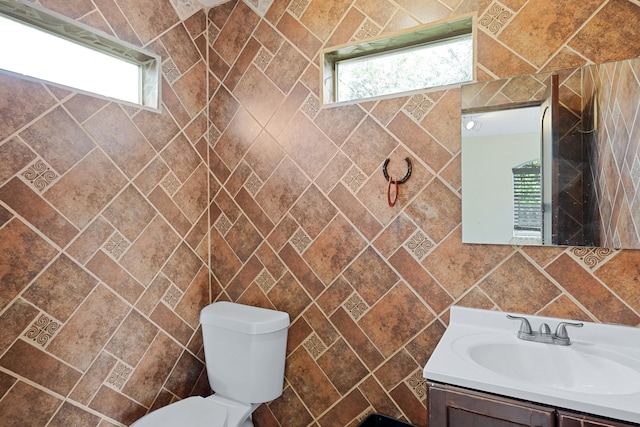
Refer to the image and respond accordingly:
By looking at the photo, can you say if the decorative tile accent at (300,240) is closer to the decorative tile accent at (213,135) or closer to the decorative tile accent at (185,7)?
the decorative tile accent at (213,135)

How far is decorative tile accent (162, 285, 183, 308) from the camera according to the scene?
200cm

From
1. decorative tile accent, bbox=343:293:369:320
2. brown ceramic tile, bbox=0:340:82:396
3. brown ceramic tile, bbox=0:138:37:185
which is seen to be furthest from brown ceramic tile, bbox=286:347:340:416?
brown ceramic tile, bbox=0:138:37:185

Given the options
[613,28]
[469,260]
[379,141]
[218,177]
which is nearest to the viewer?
[613,28]

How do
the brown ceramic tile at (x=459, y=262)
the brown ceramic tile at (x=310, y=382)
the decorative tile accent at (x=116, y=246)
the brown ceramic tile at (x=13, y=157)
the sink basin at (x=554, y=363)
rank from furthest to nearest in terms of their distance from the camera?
the brown ceramic tile at (x=310, y=382) → the decorative tile accent at (x=116, y=246) → the brown ceramic tile at (x=459, y=262) → the brown ceramic tile at (x=13, y=157) → the sink basin at (x=554, y=363)

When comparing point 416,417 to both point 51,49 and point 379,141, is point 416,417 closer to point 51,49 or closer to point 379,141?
point 379,141

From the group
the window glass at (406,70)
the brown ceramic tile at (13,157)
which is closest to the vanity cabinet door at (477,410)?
the window glass at (406,70)

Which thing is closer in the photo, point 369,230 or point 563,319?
point 563,319

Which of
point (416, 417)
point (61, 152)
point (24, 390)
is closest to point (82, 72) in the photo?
point (61, 152)

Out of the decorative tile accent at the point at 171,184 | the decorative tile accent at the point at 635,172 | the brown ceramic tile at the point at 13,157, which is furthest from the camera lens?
the decorative tile accent at the point at 171,184

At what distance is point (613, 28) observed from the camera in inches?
53.1

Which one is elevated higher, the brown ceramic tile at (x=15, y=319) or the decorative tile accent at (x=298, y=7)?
the decorative tile accent at (x=298, y=7)

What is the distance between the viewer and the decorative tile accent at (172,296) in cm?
200

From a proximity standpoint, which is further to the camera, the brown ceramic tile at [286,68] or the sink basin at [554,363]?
the brown ceramic tile at [286,68]

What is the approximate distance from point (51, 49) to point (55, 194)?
2.11 feet
